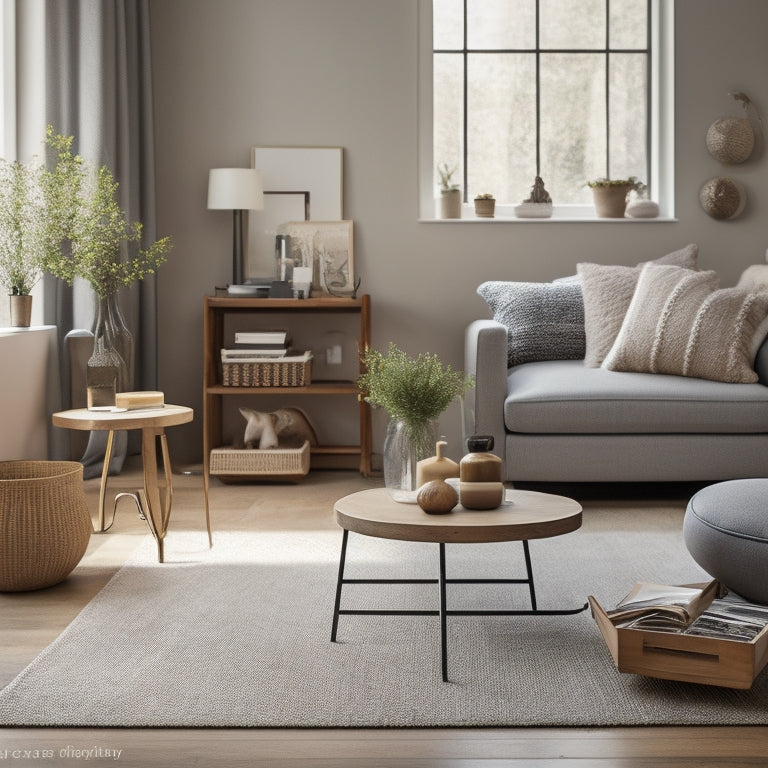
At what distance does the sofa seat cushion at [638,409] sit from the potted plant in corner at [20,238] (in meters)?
1.84

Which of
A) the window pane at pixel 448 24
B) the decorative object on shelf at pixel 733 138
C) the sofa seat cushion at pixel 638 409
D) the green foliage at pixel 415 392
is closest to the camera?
the green foliage at pixel 415 392

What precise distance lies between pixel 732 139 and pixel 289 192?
7.13ft

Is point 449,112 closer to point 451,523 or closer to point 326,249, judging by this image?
point 326,249

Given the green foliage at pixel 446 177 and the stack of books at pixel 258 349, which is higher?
the green foliage at pixel 446 177

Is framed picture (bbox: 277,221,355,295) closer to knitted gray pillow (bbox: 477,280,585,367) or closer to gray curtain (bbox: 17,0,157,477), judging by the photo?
gray curtain (bbox: 17,0,157,477)

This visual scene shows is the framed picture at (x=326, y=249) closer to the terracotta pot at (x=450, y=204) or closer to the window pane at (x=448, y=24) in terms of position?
the terracotta pot at (x=450, y=204)

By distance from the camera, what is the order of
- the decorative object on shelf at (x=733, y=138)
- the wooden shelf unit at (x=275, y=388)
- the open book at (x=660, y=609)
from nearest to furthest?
the open book at (x=660, y=609), the wooden shelf unit at (x=275, y=388), the decorative object on shelf at (x=733, y=138)

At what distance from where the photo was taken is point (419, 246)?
15.9 feet

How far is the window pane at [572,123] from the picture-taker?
195 inches

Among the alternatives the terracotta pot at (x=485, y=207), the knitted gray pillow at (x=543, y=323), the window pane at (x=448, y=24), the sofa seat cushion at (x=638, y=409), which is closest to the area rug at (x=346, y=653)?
the sofa seat cushion at (x=638, y=409)

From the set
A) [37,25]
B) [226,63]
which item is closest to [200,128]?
[226,63]

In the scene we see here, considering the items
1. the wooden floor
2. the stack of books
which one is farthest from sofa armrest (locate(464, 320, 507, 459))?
the wooden floor

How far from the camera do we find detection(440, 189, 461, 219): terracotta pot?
4.80 m

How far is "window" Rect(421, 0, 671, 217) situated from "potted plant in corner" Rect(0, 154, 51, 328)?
79.0 inches
